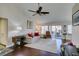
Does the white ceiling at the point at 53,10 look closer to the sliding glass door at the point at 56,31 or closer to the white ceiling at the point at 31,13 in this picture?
the white ceiling at the point at 31,13

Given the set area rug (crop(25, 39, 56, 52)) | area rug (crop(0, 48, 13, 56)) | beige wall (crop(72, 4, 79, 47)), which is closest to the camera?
beige wall (crop(72, 4, 79, 47))

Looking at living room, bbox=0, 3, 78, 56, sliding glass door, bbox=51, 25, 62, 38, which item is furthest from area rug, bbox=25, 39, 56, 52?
sliding glass door, bbox=51, 25, 62, 38

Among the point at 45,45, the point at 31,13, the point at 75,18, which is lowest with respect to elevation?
the point at 45,45

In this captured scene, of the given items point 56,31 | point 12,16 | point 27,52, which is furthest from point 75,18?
point 12,16

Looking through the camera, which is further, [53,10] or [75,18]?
[53,10]

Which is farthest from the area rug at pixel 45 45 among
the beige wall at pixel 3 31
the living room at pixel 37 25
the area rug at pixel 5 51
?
the beige wall at pixel 3 31

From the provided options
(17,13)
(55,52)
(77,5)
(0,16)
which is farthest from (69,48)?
(0,16)

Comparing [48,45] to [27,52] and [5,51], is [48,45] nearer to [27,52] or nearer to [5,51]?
[27,52]

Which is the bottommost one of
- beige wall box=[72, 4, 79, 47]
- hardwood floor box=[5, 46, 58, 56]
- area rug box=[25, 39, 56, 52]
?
hardwood floor box=[5, 46, 58, 56]

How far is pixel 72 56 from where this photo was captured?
7.25 ft

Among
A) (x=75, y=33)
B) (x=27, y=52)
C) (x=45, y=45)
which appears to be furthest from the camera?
(x=45, y=45)

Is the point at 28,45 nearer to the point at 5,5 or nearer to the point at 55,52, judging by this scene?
the point at 55,52

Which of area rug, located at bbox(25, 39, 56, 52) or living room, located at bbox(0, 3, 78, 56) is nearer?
living room, located at bbox(0, 3, 78, 56)

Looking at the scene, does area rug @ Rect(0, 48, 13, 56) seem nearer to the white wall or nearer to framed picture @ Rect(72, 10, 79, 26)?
the white wall
